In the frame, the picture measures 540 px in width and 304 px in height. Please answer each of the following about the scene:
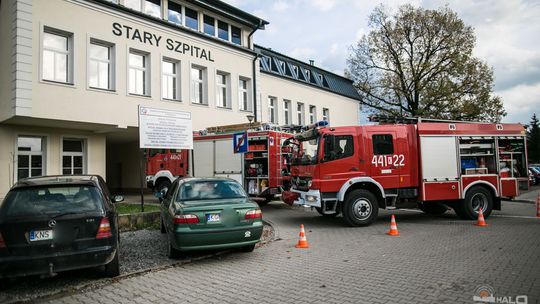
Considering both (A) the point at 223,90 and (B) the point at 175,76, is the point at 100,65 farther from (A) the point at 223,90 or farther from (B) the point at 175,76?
(A) the point at 223,90

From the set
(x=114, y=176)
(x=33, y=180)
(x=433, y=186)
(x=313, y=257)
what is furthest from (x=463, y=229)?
(x=114, y=176)

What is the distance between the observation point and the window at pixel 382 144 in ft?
34.6

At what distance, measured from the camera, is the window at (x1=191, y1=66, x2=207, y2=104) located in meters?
19.3

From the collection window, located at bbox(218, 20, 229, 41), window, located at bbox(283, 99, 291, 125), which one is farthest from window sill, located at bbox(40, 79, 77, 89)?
window, located at bbox(283, 99, 291, 125)

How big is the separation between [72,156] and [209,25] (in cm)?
948

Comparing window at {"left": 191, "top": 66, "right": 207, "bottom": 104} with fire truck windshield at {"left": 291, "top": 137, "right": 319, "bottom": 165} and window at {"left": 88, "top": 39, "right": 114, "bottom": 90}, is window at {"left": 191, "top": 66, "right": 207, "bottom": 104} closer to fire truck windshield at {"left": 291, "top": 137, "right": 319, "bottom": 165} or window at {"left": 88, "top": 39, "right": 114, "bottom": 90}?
window at {"left": 88, "top": 39, "right": 114, "bottom": 90}

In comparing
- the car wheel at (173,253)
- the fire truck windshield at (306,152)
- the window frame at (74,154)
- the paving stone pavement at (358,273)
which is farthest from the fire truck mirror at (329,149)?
A: the window frame at (74,154)

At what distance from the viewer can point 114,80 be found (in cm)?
1575

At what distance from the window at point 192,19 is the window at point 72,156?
25.3ft

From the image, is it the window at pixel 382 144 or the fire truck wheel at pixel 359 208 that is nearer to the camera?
the fire truck wheel at pixel 359 208

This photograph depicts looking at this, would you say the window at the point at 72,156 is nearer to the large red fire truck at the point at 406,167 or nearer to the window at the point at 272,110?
the large red fire truck at the point at 406,167

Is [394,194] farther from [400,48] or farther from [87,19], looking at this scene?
[400,48]

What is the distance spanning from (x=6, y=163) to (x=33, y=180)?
10.3 meters

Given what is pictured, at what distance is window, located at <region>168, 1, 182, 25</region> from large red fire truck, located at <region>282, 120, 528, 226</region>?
413 inches
